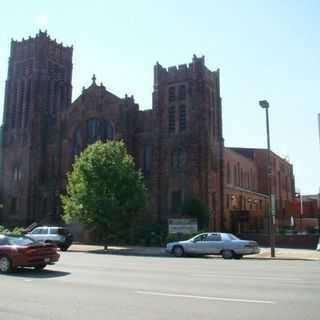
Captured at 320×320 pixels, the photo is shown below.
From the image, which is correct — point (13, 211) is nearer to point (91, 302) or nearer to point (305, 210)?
point (305, 210)

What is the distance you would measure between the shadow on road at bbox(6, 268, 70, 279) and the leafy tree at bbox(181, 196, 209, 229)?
2693cm

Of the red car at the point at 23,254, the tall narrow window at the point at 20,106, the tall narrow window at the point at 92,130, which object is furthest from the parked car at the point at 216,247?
the tall narrow window at the point at 20,106

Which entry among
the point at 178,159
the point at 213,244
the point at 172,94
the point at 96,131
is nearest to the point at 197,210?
the point at 178,159

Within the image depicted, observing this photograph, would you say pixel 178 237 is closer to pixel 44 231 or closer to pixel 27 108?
pixel 44 231

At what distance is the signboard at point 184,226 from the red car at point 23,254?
71.7 ft

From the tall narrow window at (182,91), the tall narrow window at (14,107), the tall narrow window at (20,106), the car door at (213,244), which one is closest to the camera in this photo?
the car door at (213,244)

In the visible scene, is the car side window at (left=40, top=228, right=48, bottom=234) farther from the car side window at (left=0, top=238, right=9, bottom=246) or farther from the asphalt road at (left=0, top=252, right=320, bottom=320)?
the asphalt road at (left=0, top=252, right=320, bottom=320)

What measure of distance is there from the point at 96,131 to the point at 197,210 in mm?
17010

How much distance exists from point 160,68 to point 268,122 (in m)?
22.2

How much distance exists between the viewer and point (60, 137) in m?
55.7

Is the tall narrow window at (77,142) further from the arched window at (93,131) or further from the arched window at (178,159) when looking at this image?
the arched window at (178,159)

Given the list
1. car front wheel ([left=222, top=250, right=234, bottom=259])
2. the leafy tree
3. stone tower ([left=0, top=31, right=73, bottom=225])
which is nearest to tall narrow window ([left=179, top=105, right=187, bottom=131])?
the leafy tree

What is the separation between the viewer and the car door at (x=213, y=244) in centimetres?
2666

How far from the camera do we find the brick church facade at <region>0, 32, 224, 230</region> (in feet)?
154
